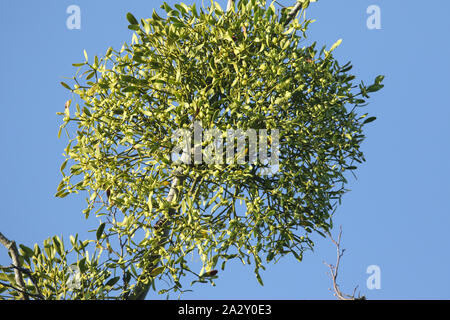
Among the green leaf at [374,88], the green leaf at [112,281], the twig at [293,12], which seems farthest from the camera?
the twig at [293,12]

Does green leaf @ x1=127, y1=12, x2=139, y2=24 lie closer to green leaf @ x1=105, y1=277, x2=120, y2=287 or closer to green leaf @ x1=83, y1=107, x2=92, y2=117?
green leaf @ x1=83, y1=107, x2=92, y2=117

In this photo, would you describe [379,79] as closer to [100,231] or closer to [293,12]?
[293,12]

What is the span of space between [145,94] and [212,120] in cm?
54

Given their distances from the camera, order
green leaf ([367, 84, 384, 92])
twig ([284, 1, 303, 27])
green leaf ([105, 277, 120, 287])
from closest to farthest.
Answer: green leaf ([105, 277, 120, 287]) < green leaf ([367, 84, 384, 92]) < twig ([284, 1, 303, 27])

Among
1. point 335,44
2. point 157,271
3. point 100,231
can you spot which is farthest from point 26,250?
point 335,44

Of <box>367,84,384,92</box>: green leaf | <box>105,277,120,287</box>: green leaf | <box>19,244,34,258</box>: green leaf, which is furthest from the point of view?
<box>367,84,384,92</box>: green leaf

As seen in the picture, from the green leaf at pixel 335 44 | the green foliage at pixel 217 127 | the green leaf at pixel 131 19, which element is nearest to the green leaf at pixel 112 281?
the green foliage at pixel 217 127

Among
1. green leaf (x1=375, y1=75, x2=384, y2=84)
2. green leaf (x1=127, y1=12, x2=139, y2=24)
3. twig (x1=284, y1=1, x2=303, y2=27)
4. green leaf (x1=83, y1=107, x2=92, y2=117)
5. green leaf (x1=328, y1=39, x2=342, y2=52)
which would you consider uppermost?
twig (x1=284, y1=1, x2=303, y2=27)

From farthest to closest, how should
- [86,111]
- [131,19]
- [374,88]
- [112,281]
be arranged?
[86,111] < [374,88] < [131,19] < [112,281]

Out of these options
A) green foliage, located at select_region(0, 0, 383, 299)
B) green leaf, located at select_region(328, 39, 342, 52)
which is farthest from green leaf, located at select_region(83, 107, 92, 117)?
green leaf, located at select_region(328, 39, 342, 52)

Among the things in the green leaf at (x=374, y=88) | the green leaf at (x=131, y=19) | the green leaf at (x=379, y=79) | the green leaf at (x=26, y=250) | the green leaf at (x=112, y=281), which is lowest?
the green leaf at (x=112, y=281)

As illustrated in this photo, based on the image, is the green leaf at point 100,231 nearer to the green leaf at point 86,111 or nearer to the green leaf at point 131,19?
the green leaf at point 86,111

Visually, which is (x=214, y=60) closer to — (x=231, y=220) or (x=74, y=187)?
(x=231, y=220)

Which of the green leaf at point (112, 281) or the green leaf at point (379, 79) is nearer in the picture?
the green leaf at point (112, 281)
